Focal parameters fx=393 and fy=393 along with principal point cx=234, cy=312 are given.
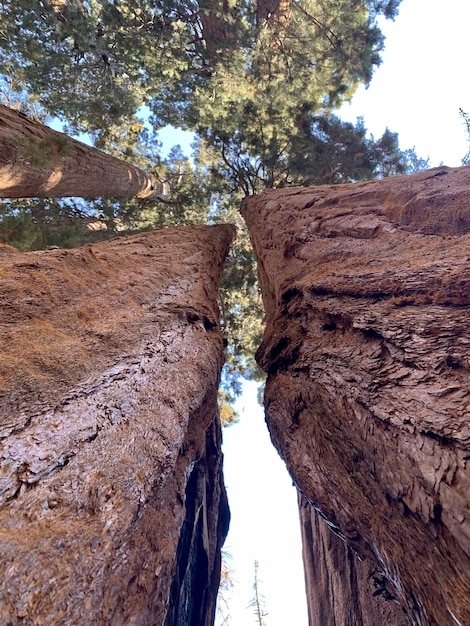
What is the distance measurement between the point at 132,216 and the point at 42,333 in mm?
9367

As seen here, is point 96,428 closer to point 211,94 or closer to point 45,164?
point 45,164

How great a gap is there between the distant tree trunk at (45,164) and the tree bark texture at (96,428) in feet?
7.05

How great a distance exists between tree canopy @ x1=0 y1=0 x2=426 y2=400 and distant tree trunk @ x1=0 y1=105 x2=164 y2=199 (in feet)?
4.15

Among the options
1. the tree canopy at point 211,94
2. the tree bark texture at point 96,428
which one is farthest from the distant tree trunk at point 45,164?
the tree bark texture at point 96,428

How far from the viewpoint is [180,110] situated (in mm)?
11664

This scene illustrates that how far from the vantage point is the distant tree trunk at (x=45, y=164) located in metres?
5.34

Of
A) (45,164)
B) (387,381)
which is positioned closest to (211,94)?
(45,164)

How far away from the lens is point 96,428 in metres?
2.33

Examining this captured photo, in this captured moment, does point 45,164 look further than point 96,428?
Yes

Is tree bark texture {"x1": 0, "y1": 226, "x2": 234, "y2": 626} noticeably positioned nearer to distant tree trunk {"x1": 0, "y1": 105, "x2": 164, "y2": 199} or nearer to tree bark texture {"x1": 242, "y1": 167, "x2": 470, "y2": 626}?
tree bark texture {"x1": 242, "y1": 167, "x2": 470, "y2": 626}

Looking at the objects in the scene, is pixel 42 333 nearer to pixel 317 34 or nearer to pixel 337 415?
pixel 337 415

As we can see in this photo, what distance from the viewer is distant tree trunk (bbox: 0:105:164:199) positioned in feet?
17.5

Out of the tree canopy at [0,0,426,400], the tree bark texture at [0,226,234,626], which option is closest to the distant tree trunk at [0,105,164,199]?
the tree canopy at [0,0,426,400]

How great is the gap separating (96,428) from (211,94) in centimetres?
1090
